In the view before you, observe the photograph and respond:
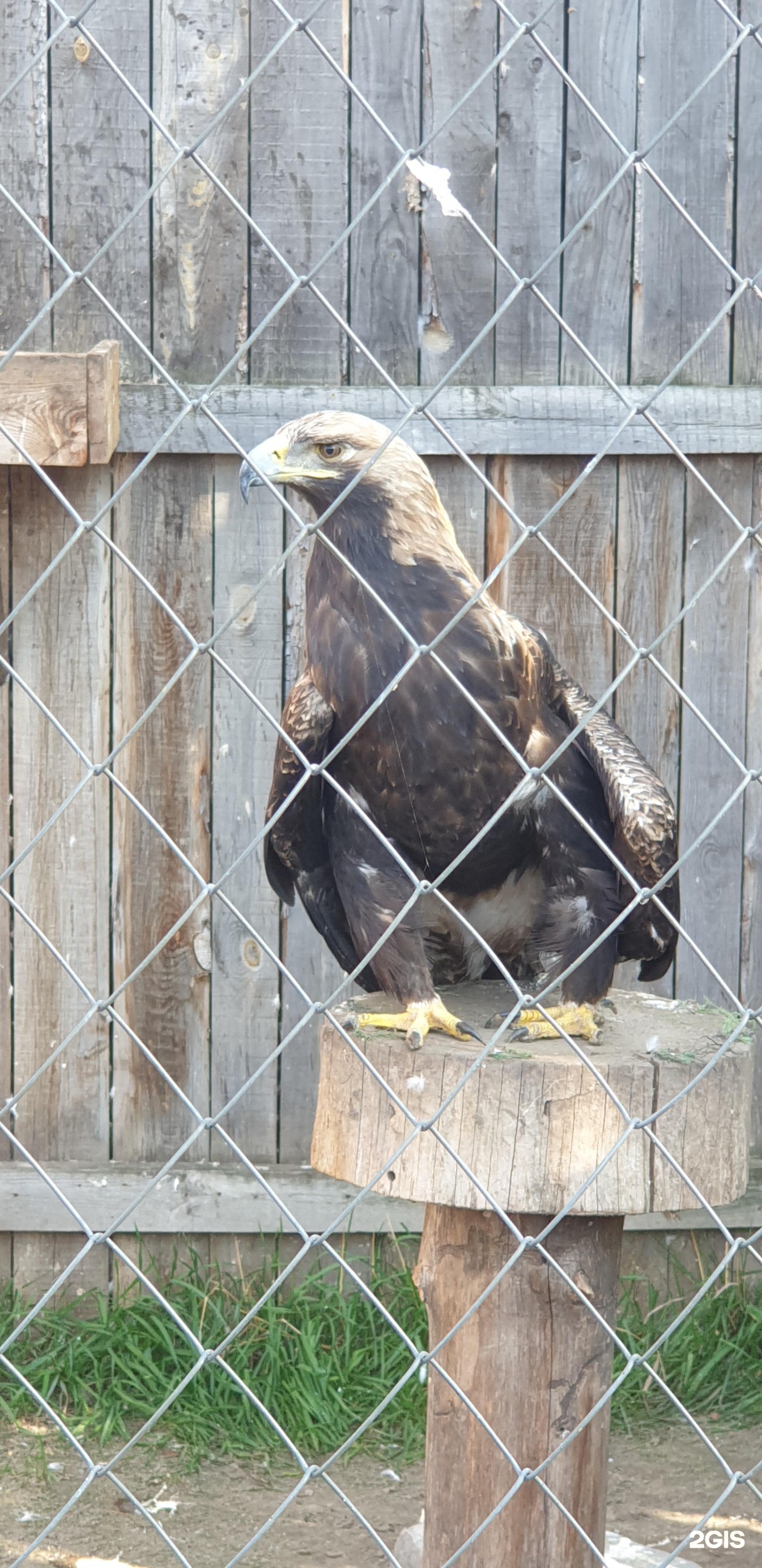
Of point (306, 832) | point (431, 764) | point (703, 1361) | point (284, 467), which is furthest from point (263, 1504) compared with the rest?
point (284, 467)

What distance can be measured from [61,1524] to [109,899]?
125 centimetres

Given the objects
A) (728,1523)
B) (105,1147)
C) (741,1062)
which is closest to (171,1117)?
(105,1147)

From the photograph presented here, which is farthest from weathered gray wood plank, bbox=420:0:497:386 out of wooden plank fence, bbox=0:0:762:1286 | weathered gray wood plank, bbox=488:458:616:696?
weathered gray wood plank, bbox=488:458:616:696

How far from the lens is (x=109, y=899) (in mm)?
3289

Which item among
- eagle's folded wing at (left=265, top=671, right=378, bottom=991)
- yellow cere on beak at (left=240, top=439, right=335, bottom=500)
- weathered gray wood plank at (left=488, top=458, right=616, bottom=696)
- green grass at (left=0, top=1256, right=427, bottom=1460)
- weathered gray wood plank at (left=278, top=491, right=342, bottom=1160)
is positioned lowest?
green grass at (left=0, top=1256, right=427, bottom=1460)

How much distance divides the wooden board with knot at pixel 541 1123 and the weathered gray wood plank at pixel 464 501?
136 cm

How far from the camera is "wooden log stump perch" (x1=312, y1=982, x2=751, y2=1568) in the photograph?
2008 mm

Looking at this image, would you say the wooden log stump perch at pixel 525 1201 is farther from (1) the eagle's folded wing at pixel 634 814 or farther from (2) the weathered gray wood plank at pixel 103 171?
(2) the weathered gray wood plank at pixel 103 171

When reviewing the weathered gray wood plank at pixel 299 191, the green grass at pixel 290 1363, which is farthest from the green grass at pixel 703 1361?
the weathered gray wood plank at pixel 299 191

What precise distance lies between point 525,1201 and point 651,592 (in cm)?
163

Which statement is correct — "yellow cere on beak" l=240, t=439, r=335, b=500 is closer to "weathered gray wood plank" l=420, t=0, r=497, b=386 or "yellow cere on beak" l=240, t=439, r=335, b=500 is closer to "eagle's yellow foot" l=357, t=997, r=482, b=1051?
"eagle's yellow foot" l=357, t=997, r=482, b=1051

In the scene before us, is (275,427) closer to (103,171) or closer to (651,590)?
(103,171)

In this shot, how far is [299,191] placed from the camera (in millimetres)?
3109

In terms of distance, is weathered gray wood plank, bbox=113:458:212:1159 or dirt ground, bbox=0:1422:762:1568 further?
weathered gray wood plank, bbox=113:458:212:1159
